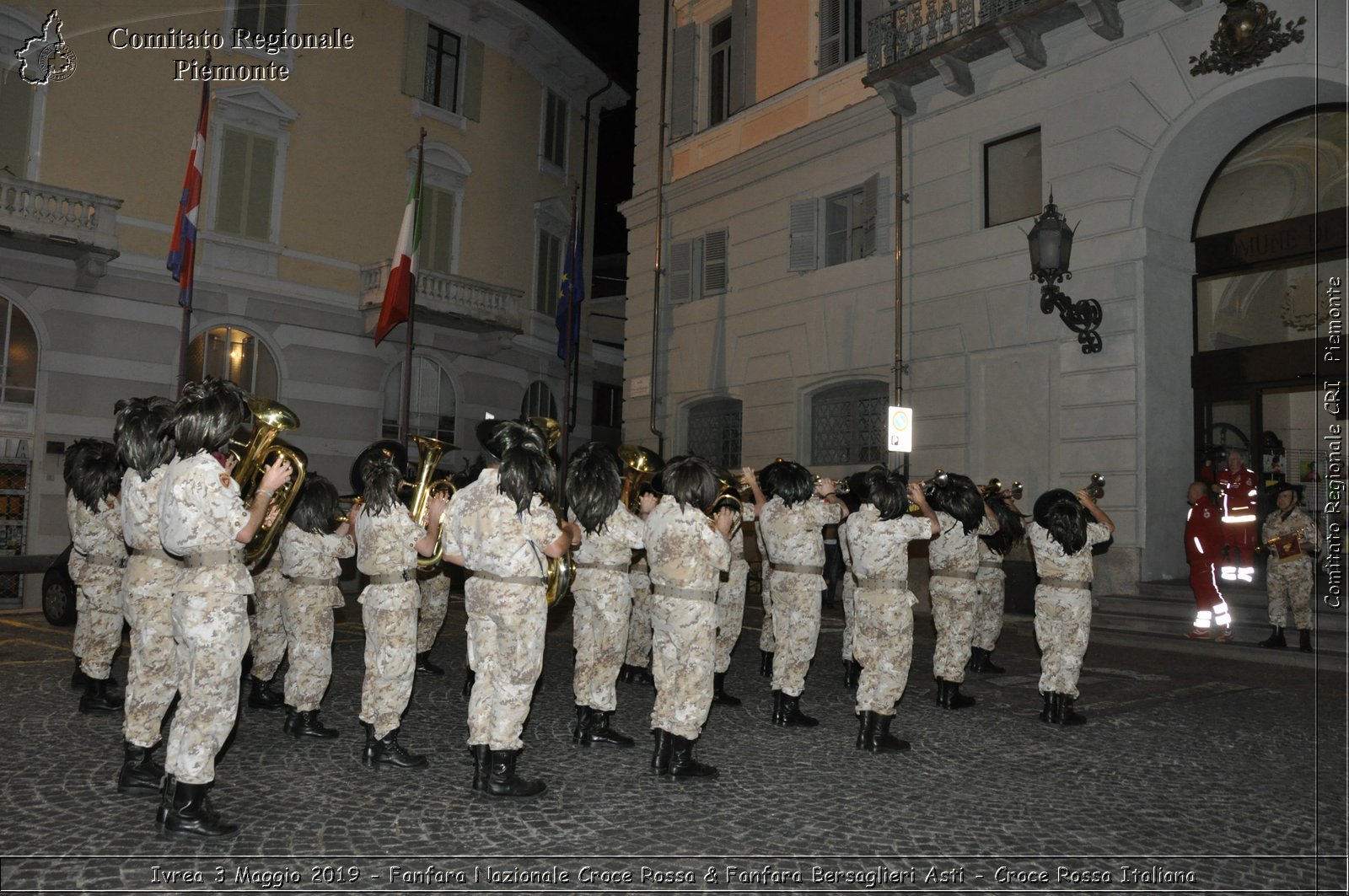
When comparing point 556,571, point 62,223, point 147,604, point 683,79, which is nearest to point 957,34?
point 683,79

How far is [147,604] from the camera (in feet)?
17.2

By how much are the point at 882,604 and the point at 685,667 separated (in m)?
1.63

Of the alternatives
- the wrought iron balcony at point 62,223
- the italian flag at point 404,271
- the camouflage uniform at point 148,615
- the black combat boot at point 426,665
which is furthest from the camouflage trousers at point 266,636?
the wrought iron balcony at point 62,223

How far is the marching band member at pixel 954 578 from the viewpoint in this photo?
7.80 meters

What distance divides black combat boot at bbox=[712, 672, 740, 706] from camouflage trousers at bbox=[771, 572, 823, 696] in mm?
834

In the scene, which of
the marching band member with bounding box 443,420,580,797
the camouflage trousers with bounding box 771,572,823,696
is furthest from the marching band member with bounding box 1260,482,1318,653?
the marching band member with bounding box 443,420,580,797

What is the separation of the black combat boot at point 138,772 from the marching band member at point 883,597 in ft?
13.9

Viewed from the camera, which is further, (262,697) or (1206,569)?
(1206,569)

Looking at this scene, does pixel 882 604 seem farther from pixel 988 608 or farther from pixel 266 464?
pixel 266 464

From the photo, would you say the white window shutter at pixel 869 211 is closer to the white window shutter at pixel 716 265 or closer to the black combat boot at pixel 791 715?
the white window shutter at pixel 716 265

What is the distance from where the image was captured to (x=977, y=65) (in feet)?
47.5

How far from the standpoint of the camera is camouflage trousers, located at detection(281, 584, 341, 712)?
6422 mm

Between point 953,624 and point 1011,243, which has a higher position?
point 1011,243

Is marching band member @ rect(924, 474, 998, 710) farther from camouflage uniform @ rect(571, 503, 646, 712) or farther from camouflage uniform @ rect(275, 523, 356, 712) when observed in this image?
camouflage uniform @ rect(275, 523, 356, 712)
